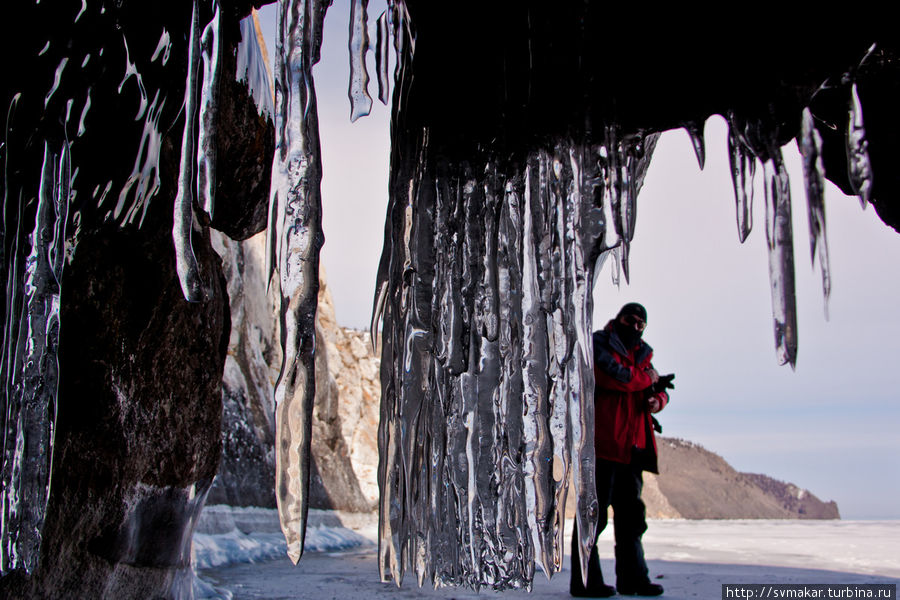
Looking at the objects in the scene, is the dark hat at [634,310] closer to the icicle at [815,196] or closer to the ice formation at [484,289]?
the ice formation at [484,289]

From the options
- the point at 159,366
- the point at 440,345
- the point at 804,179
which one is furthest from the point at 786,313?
the point at 159,366

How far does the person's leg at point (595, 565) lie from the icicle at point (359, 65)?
1873 millimetres

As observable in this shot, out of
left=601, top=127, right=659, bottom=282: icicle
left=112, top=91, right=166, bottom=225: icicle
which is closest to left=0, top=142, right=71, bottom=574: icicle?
left=112, top=91, right=166, bottom=225: icicle

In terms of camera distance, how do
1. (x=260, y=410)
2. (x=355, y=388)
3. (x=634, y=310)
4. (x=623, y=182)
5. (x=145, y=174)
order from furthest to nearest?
1. (x=355, y=388)
2. (x=260, y=410)
3. (x=634, y=310)
4. (x=623, y=182)
5. (x=145, y=174)

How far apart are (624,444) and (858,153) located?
1.49m

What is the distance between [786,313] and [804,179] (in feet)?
1.53

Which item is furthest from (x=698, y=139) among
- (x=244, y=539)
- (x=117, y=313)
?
(x=244, y=539)

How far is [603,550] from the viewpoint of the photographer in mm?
5488

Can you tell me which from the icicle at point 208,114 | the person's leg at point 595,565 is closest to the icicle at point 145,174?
the icicle at point 208,114

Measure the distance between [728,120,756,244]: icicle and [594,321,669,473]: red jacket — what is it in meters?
0.97

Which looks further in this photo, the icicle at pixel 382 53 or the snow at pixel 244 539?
the snow at pixel 244 539

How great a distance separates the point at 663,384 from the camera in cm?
311

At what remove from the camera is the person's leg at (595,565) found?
2650 millimetres

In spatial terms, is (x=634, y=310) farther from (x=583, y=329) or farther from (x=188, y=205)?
(x=188, y=205)
